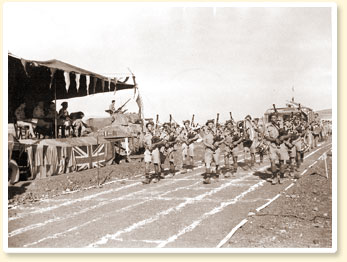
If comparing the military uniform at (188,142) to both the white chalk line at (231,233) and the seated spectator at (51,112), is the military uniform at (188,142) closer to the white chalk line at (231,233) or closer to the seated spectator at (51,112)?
the seated spectator at (51,112)

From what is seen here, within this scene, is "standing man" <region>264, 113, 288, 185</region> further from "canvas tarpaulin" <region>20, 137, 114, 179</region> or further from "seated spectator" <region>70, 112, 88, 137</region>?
"seated spectator" <region>70, 112, 88, 137</region>

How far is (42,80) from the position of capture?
46.1 ft

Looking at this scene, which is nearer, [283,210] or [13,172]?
[283,210]

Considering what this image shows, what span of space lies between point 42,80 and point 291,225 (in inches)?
434

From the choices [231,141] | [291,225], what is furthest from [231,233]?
[231,141]

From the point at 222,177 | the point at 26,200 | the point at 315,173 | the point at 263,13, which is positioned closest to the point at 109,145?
the point at 222,177

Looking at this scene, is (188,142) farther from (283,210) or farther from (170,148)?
(283,210)

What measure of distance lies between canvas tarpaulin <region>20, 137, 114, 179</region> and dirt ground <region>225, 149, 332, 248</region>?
23.4ft

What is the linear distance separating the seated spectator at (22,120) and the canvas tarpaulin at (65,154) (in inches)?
42.2

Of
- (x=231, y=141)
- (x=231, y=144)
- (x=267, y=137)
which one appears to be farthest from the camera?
(x=231, y=141)

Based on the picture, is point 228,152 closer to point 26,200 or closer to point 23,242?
point 26,200

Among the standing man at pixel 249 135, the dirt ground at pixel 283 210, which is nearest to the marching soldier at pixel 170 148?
the dirt ground at pixel 283 210

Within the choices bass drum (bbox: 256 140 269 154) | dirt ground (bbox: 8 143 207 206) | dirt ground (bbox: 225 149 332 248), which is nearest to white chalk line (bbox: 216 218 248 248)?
dirt ground (bbox: 225 149 332 248)
